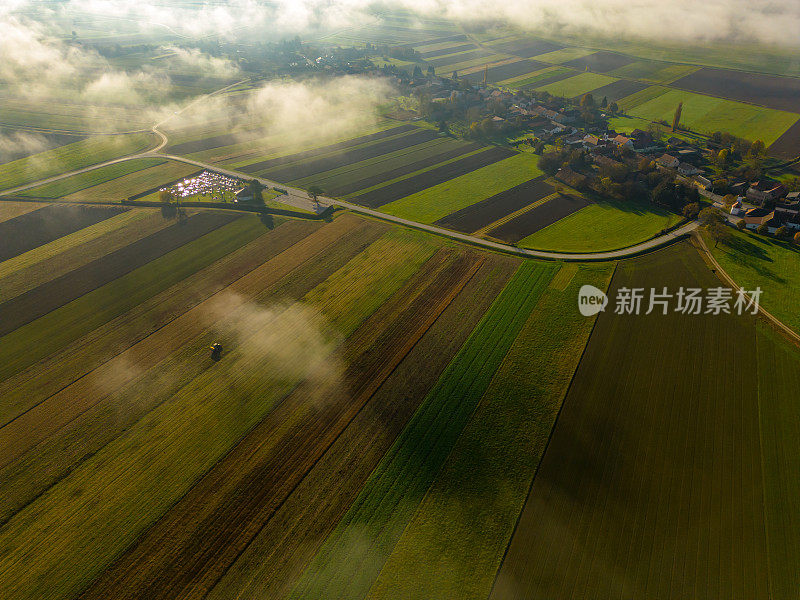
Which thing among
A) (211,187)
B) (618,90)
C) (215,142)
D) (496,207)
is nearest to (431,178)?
(496,207)

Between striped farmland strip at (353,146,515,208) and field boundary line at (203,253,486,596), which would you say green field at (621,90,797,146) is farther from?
field boundary line at (203,253,486,596)

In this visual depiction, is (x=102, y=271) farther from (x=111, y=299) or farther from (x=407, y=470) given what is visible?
(x=407, y=470)

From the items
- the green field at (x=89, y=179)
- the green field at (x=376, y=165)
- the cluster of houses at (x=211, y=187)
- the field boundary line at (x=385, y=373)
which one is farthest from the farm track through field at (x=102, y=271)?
the field boundary line at (x=385, y=373)

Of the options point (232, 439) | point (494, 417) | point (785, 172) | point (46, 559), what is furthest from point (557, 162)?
point (46, 559)

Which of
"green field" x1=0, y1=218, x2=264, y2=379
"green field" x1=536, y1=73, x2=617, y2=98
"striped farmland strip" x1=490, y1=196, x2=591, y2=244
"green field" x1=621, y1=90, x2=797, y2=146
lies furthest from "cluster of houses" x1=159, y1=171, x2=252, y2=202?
"green field" x1=621, y1=90, x2=797, y2=146

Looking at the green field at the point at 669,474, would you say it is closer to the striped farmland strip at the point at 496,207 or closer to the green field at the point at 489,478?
the green field at the point at 489,478
